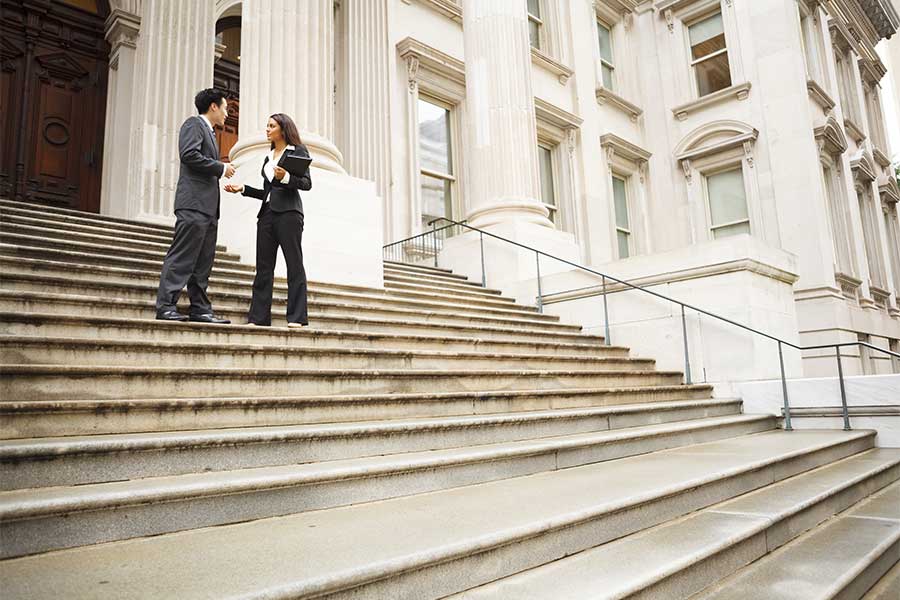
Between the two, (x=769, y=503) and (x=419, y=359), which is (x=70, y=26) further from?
(x=769, y=503)

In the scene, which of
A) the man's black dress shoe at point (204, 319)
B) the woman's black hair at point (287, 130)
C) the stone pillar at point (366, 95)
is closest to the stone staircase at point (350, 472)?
the man's black dress shoe at point (204, 319)

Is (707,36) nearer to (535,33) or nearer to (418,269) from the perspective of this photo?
(535,33)

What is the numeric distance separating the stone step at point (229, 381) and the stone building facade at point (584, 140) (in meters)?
2.71

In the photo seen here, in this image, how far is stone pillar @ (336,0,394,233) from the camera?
11.7 m

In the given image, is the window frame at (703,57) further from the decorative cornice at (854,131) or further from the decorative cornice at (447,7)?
the decorative cornice at (447,7)

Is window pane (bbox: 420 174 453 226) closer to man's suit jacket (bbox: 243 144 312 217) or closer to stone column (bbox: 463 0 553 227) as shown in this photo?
stone column (bbox: 463 0 553 227)

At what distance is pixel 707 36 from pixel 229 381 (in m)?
18.1

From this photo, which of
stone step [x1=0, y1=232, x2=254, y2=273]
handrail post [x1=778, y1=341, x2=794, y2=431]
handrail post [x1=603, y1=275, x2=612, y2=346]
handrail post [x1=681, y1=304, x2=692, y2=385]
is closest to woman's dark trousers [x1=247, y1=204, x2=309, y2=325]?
stone step [x1=0, y1=232, x2=254, y2=273]

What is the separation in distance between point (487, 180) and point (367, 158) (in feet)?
8.39

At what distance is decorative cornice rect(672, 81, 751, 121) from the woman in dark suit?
14627 millimetres

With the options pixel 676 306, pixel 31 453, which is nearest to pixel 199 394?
pixel 31 453

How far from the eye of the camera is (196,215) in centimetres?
459

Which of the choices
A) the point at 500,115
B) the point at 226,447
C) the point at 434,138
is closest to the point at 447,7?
the point at 434,138

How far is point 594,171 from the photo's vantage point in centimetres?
1598
